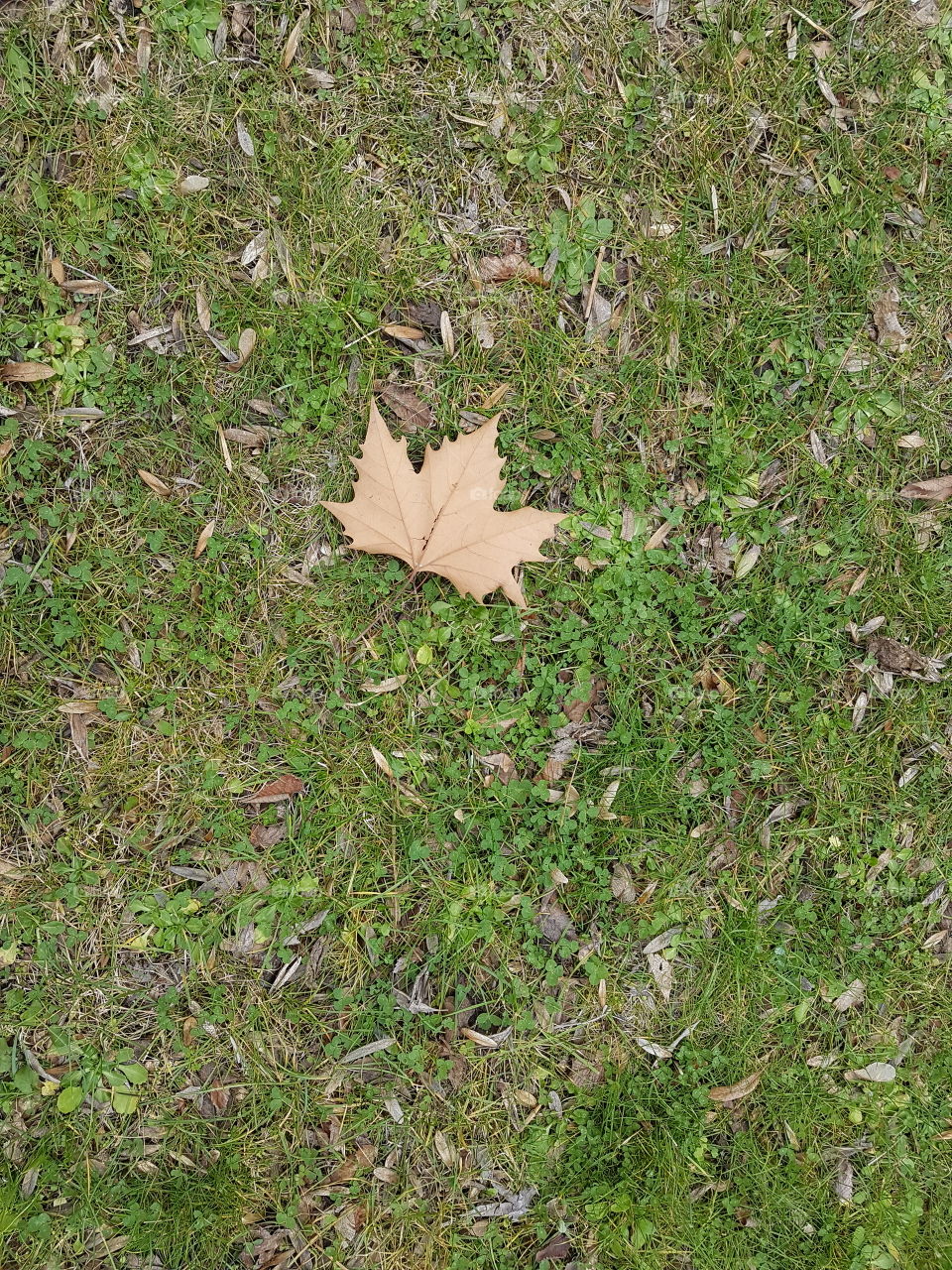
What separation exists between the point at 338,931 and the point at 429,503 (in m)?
1.47

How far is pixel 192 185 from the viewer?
266 cm

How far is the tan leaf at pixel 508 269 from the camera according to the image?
9.08 feet

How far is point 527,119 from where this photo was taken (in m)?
2.75

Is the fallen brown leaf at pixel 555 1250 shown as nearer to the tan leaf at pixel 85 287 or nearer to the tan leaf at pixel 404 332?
the tan leaf at pixel 404 332

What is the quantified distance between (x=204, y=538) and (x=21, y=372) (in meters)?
0.81

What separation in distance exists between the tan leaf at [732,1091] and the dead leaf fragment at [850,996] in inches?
16.0

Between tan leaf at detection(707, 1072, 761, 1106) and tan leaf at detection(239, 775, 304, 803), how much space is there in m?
1.80

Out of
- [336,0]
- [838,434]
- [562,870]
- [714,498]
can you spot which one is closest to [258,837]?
[562,870]

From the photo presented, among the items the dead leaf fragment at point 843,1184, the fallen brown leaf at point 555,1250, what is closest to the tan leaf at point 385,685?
the fallen brown leaf at point 555,1250

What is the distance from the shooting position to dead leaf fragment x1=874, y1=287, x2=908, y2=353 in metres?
2.92

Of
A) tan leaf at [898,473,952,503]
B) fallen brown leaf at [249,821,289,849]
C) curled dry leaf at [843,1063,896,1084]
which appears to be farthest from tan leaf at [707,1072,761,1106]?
tan leaf at [898,473,952,503]

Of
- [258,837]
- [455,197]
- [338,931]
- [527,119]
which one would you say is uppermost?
[527,119]

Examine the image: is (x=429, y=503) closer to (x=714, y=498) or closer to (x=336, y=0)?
(x=714, y=498)

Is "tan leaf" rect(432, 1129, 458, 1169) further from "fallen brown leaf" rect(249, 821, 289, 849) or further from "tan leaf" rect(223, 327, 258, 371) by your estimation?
"tan leaf" rect(223, 327, 258, 371)
